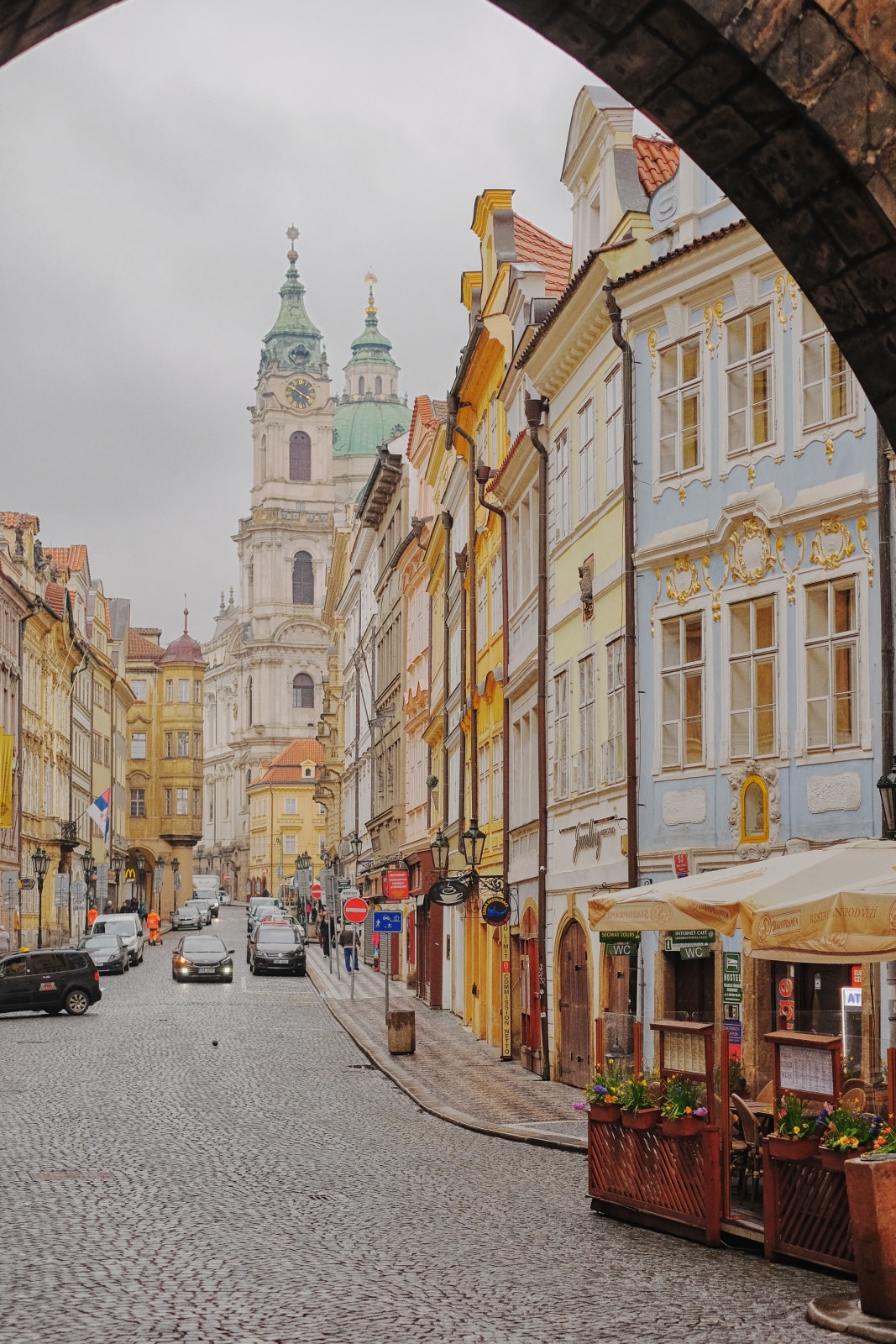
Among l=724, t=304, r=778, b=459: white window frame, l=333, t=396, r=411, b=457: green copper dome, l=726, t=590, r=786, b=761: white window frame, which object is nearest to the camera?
l=726, t=590, r=786, b=761: white window frame

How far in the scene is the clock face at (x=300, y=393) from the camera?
170 m

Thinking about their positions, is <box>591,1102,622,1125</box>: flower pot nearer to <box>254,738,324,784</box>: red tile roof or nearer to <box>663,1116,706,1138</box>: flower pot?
<box>663,1116,706,1138</box>: flower pot

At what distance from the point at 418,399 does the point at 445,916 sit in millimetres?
17375

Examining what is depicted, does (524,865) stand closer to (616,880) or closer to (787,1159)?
(616,880)

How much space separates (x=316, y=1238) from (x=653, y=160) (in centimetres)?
1811

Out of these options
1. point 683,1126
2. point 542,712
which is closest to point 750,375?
point 542,712

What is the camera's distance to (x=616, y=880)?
79.6ft

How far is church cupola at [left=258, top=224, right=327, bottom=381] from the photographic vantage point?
17150 centimetres

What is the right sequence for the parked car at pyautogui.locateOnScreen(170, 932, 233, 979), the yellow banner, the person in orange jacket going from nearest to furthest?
the parked car at pyautogui.locateOnScreen(170, 932, 233, 979), the yellow banner, the person in orange jacket

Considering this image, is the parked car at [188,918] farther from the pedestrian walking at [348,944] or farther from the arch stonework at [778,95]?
the arch stonework at [778,95]

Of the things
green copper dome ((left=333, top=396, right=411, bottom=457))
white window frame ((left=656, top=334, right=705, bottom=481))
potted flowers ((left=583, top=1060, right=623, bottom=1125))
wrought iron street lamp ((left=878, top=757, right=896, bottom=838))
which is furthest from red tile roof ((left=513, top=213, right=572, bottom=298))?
green copper dome ((left=333, top=396, right=411, bottom=457))

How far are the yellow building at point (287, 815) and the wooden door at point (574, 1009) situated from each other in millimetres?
130752

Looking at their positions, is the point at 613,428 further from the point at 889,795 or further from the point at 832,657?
the point at 889,795

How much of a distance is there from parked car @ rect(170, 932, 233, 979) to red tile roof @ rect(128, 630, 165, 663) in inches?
2922
